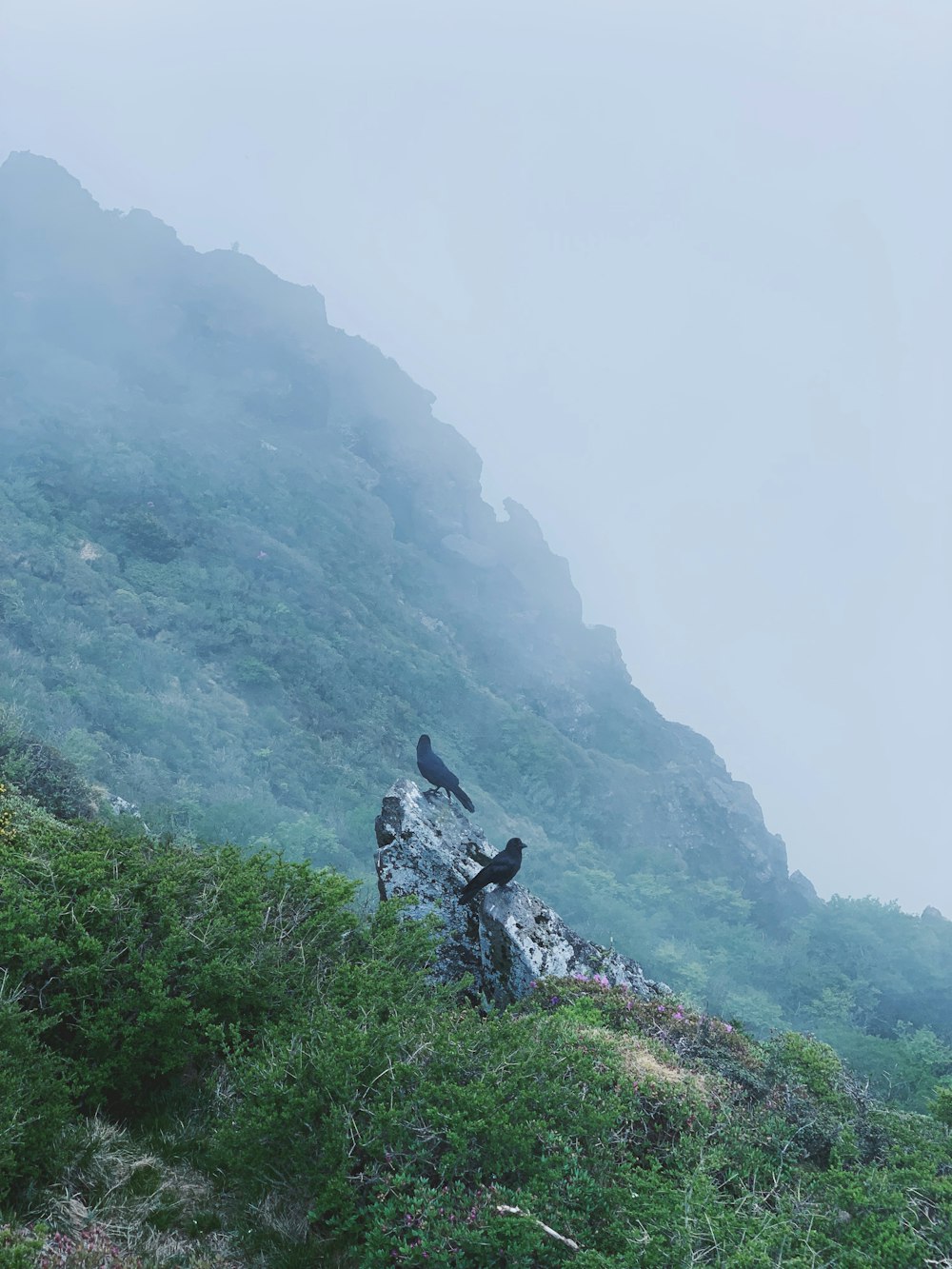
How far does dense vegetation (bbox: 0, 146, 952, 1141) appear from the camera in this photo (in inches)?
1305

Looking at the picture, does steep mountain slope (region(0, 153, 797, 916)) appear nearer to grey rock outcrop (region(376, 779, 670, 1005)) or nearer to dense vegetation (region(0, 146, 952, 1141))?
dense vegetation (region(0, 146, 952, 1141))

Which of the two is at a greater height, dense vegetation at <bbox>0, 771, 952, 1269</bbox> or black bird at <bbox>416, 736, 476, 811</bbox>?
black bird at <bbox>416, 736, 476, 811</bbox>

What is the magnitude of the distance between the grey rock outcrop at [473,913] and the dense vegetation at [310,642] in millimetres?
5345

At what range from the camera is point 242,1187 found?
13.2 feet

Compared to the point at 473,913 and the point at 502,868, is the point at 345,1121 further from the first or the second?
the point at 473,913

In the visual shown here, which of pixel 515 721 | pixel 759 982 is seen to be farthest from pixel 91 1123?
pixel 515 721

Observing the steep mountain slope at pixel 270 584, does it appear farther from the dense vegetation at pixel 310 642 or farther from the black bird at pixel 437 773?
the black bird at pixel 437 773

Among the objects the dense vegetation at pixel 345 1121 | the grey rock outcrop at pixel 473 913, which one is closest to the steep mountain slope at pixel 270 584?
the grey rock outcrop at pixel 473 913

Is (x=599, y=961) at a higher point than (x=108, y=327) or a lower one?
lower

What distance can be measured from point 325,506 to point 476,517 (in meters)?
26.2

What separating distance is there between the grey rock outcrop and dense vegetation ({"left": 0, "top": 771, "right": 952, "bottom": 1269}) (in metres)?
2.50

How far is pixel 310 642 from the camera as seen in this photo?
1868 inches

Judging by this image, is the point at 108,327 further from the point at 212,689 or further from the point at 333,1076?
the point at 333,1076

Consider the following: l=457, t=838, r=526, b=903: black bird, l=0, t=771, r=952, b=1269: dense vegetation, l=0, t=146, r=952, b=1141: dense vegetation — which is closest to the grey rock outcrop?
l=457, t=838, r=526, b=903: black bird
